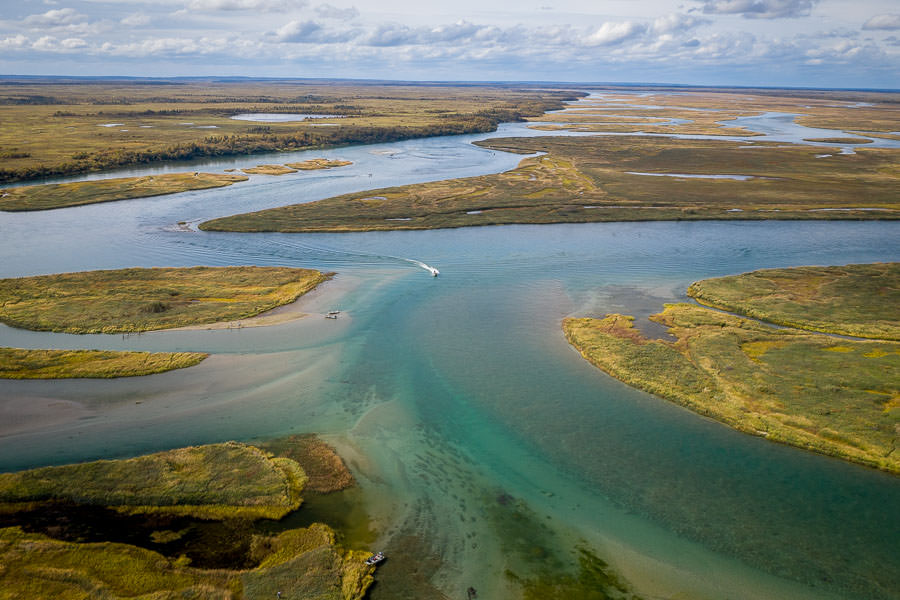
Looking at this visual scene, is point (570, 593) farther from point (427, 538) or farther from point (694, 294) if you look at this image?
point (694, 294)

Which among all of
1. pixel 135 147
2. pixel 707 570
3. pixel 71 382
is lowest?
pixel 707 570

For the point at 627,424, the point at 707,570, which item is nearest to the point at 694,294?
the point at 627,424

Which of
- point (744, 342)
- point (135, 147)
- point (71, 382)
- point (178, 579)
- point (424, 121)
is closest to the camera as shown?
point (178, 579)

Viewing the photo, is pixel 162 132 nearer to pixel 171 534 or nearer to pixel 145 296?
pixel 145 296

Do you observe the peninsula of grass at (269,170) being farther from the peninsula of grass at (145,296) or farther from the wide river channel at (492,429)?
the peninsula of grass at (145,296)

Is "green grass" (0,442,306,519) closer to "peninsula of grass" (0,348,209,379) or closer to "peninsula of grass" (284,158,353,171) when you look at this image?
"peninsula of grass" (0,348,209,379)
